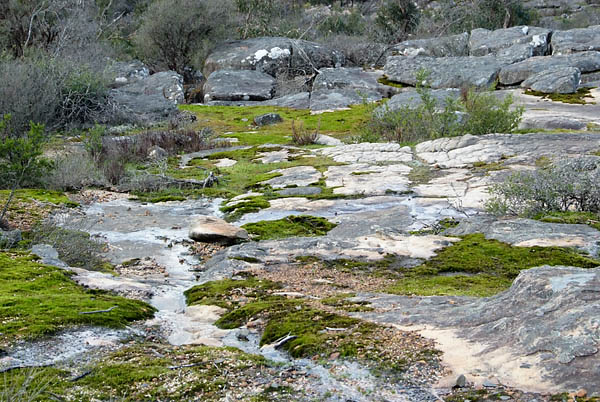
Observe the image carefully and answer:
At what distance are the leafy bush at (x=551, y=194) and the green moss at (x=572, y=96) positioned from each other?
968cm

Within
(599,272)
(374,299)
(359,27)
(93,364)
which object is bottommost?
(359,27)

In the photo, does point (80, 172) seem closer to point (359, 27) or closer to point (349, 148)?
point (349, 148)

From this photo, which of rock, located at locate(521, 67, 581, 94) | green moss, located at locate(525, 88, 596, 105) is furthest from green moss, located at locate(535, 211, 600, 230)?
rock, located at locate(521, 67, 581, 94)

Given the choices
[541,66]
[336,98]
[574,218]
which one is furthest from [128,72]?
[574,218]

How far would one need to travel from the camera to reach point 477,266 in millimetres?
5523

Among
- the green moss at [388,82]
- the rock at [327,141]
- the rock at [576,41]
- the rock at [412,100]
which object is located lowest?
the green moss at [388,82]

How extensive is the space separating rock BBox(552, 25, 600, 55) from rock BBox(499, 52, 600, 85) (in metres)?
1.32

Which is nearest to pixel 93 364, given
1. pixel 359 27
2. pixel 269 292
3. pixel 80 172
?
pixel 269 292

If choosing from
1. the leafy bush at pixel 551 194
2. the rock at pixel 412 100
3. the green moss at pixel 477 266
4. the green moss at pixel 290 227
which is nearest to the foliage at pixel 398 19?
the rock at pixel 412 100

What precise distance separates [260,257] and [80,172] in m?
5.33

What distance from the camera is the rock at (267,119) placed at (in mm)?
16891

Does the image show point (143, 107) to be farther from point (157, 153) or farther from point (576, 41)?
point (576, 41)

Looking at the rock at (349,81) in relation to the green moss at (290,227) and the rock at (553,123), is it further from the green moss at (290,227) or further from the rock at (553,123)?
the green moss at (290,227)

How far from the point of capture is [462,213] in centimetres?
722
